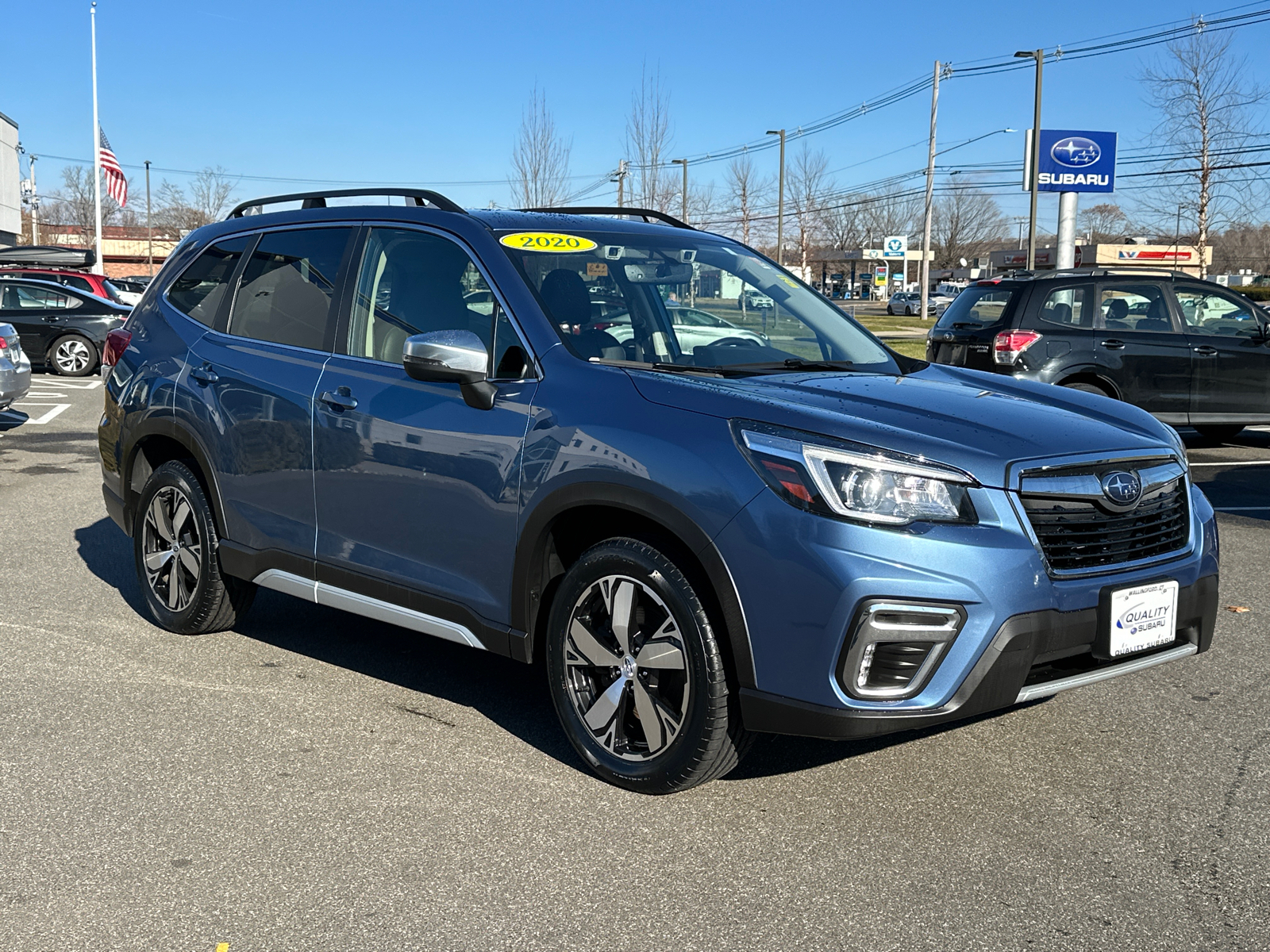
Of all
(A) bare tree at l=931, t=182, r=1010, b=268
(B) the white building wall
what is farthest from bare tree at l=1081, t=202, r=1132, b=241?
(B) the white building wall

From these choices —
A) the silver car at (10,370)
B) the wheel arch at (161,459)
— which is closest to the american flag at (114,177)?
the silver car at (10,370)

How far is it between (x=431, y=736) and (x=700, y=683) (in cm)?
129

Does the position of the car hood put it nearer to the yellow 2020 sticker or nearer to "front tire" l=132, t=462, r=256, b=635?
the yellow 2020 sticker

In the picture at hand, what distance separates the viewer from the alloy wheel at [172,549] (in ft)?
18.3

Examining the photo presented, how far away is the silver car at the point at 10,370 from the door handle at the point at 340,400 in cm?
944

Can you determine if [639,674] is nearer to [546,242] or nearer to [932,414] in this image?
[932,414]

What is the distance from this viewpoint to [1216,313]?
12.4 meters

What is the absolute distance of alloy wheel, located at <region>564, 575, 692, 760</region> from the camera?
3.78 m

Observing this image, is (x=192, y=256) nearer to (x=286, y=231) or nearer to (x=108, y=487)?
(x=286, y=231)

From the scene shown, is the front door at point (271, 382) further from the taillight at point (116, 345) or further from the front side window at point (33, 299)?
the front side window at point (33, 299)

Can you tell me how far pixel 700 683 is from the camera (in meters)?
3.64

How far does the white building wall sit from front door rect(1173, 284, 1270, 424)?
237 ft

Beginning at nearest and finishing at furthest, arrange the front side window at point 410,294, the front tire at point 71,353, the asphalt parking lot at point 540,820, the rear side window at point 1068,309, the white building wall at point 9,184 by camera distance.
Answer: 1. the asphalt parking lot at point 540,820
2. the front side window at point 410,294
3. the rear side window at point 1068,309
4. the front tire at point 71,353
5. the white building wall at point 9,184

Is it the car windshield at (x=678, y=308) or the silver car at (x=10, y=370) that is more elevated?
Result: the car windshield at (x=678, y=308)
